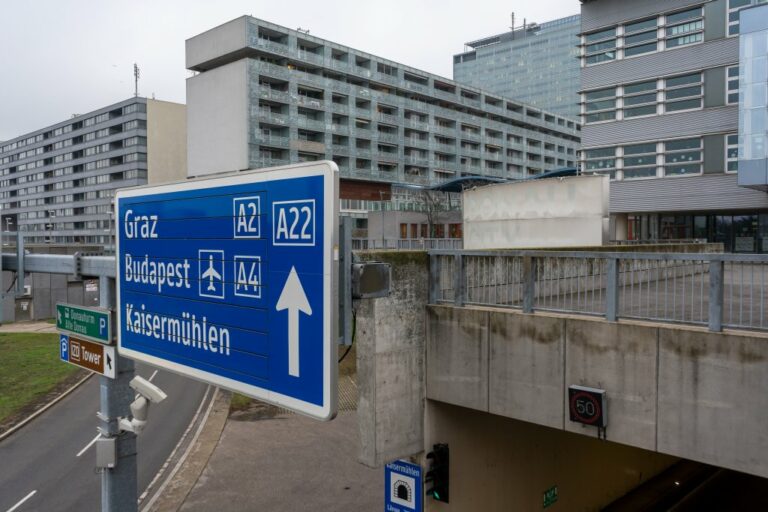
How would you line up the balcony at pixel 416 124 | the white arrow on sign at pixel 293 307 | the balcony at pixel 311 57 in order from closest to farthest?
the white arrow on sign at pixel 293 307 < the balcony at pixel 311 57 < the balcony at pixel 416 124

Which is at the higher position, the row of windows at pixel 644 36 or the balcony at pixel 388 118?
the balcony at pixel 388 118

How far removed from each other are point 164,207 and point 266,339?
1.43 meters

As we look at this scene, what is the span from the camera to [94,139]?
9800cm

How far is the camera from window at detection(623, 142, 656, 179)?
3919 cm

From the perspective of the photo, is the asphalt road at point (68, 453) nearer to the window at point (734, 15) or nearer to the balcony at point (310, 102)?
the window at point (734, 15)

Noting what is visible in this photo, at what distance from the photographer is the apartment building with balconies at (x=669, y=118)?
35.8 metres

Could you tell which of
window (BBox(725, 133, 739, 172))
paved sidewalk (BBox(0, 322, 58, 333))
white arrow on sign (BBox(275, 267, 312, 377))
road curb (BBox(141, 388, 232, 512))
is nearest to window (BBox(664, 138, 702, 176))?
window (BBox(725, 133, 739, 172))

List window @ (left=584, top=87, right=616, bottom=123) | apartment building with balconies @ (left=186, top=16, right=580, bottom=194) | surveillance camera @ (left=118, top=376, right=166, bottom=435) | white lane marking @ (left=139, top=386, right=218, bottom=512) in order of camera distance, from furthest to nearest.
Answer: apartment building with balconies @ (left=186, top=16, right=580, bottom=194) < window @ (left=584, top=87, right=616, bottom=123) < white lane marking @ (left=139, top=386, right=218, bottom=512) < surveillance camera @ (left=118, top=376, right=166, bottom=435)

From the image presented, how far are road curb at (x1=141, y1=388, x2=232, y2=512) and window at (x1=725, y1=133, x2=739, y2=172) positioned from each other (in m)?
31.8

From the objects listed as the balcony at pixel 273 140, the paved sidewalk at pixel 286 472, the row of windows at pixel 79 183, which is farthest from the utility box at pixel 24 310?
the row of windows at pixel 79 183

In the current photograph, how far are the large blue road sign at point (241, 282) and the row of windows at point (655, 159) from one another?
127ft

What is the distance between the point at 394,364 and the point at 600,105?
119ft

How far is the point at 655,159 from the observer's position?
128 feet

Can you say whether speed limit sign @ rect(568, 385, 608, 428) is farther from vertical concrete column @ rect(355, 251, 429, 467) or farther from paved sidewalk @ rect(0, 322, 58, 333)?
paved sidewalk @ rect(0, 322, 58, 333)
